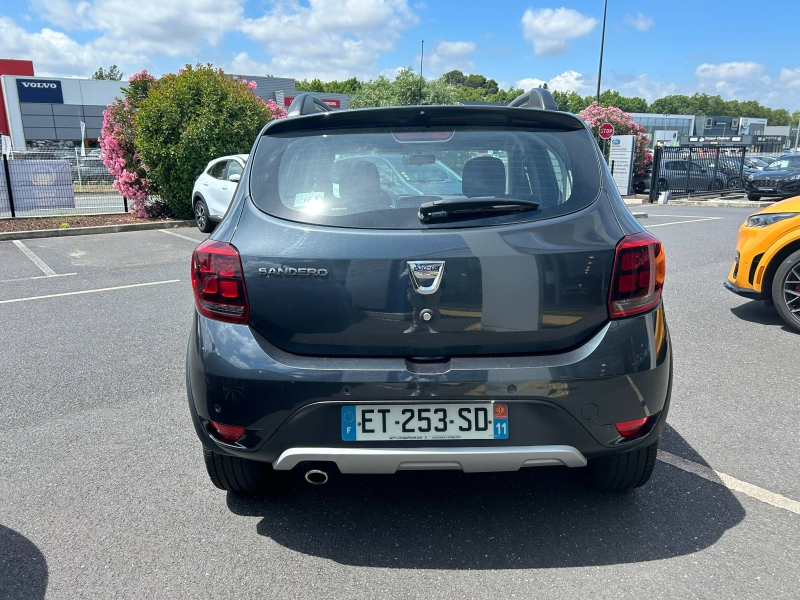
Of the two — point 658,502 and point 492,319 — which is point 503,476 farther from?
point 492,319

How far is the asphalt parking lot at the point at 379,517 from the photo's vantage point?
230 centimetres

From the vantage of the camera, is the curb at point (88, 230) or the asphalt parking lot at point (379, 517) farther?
the curb at point (88, 230)

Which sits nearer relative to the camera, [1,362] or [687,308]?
[1,362]

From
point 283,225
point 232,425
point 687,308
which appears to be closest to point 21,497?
point 232,425

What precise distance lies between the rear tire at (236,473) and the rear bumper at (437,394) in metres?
0.36

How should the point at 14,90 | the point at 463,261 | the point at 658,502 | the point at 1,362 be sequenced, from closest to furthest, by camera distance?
the point at 463,261 < the point at 658,502 < the point at 1,362 < the point at 14,90

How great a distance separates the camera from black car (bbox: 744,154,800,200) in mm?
21719

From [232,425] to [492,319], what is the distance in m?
1.03

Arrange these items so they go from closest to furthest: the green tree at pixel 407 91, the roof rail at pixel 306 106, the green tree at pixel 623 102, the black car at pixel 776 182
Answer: the roof rail at pixel 306 106 → the black car at pixel 776 182 → the green tree at pixel 407 91 → the green tree at pixel 623 102

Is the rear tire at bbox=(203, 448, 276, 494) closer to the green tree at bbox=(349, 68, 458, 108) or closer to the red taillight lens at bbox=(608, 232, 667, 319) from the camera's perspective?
the red taillight lens at bbox=(608, 232, 667, 319)

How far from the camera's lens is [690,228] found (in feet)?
46.0

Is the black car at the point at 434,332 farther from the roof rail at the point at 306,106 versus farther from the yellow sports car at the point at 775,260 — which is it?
the yellow sports car at the point at 775,260

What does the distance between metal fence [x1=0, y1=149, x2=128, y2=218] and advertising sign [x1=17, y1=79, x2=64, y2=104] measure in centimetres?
4586

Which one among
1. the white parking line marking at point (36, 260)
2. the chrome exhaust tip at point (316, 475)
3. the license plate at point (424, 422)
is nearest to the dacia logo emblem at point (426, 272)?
the license plate at point (424, 422)
